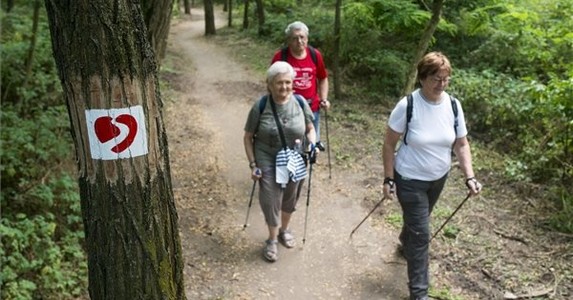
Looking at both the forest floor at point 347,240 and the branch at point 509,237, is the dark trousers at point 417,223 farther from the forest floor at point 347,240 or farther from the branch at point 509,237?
the branch at point 509,237

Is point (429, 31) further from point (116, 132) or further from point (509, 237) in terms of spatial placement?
point (116, 132)

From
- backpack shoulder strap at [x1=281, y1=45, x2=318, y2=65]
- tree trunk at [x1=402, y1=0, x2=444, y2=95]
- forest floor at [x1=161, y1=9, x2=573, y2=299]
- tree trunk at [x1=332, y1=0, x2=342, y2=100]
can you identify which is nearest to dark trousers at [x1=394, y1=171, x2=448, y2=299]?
forest floor at [x1=161, y1=9, x2=573, y2=299]

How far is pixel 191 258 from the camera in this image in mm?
5203

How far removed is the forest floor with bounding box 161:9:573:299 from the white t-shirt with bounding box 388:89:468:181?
130 centimetres

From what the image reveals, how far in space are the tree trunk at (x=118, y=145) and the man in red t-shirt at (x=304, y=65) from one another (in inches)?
143

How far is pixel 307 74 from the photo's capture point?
606 centimetres

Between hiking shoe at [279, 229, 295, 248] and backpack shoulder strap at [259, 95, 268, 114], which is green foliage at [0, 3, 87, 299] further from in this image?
backpack shoulder strap at [259, 95, 268, 114]

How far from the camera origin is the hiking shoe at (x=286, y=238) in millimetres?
5391

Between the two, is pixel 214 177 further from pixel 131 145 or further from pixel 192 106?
pixel 131 145

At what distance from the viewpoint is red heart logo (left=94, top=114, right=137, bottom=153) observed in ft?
7.06

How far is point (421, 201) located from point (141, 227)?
2.65 meters

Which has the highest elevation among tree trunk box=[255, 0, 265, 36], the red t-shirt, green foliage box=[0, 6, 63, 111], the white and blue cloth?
the red t-shirt

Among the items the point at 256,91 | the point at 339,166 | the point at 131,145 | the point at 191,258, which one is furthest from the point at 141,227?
the point at 256,91

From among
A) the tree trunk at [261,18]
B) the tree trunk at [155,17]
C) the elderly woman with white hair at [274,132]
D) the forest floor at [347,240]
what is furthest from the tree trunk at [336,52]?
the tree trunk at [261,18]
